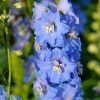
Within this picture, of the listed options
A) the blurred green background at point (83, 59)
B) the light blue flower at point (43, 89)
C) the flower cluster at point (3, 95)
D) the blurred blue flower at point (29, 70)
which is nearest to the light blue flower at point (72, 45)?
the light blue flower at point (43, 89)

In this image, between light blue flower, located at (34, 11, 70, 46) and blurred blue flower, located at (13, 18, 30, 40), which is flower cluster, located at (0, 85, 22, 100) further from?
blurred blue flower, located at (13, 18, 30, 40)

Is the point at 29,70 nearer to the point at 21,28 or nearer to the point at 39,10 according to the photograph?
the point at 21,28

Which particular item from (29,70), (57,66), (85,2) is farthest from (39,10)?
(85,2)

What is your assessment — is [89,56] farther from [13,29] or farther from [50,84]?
[50,84]

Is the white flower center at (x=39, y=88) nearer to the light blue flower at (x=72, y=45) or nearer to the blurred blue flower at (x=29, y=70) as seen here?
the light blue flower at (x=72, y=45)

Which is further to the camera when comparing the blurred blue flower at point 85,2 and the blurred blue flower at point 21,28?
the blurred blue flower at point 85,2

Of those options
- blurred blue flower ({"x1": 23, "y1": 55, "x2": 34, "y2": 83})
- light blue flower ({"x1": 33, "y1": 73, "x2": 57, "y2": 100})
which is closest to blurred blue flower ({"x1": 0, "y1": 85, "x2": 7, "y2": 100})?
light blue flower ({"x1": 33, "y1": 73, "x2": 57, "y2": 100})

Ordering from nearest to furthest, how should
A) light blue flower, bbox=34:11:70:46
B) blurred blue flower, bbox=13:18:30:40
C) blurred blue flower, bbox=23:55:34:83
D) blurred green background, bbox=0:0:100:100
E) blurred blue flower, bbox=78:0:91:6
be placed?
1. light blue flower, bbox=34:11:70:46
2. blurred green background, bbox=0:0:100:100
3. blurred blue flower, bbox=23:55:34:83
4. blurred blue flower, bbox=13:18:30:40
5. blurred blue flower, bbox=78:0:91:6

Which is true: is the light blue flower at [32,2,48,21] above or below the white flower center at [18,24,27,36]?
above
